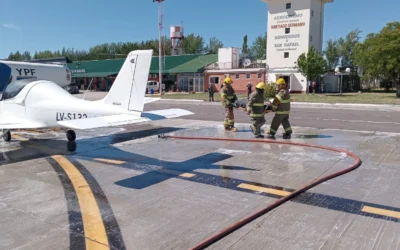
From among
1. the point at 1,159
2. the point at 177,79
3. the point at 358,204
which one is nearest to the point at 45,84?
the point at 1,159

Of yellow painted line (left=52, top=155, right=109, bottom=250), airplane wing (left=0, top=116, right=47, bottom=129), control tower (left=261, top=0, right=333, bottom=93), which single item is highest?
control tower (left=261, top=0, right=333, bottom=93)

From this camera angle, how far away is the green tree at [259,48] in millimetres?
90750

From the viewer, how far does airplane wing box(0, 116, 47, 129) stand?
854cm

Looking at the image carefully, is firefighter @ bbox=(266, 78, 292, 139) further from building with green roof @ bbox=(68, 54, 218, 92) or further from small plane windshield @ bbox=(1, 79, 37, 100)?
building with green roof @ bbox=(68, 54, 218, 92)

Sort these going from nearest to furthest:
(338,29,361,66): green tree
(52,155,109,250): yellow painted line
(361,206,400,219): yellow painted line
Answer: (52,155,109,250): yellow painted line < (361,206,400,219): yellow painted line < (338,29,361,66): green tree

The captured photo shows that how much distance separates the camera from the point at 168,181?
5.82m

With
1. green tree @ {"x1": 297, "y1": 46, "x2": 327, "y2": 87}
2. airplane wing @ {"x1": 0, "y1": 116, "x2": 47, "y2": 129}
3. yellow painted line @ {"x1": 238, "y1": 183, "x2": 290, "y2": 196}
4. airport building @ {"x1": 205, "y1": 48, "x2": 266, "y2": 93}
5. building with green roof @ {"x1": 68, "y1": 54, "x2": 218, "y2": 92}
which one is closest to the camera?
yellow painted line @ {"x1": 238, "y1": 183, "x2": 290, "y2": 196}

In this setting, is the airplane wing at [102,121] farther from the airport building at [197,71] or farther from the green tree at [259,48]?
the green tree at [259,48]

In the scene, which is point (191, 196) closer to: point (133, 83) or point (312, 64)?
point (133, 83)

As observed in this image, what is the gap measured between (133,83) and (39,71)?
687 centimetres

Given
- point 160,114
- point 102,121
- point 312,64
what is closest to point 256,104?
point 160,114

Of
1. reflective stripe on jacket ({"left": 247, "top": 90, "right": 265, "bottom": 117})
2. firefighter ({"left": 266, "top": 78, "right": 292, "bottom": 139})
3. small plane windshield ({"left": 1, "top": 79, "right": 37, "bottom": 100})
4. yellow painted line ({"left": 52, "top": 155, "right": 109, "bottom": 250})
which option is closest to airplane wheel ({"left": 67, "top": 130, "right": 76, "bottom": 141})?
small plane windshield ({"left": 1, "top": 79, "right": 37, "bottom": 100})

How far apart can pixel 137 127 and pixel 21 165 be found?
6068mm

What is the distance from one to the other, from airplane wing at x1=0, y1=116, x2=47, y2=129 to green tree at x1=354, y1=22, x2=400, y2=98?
31049 millimetres
